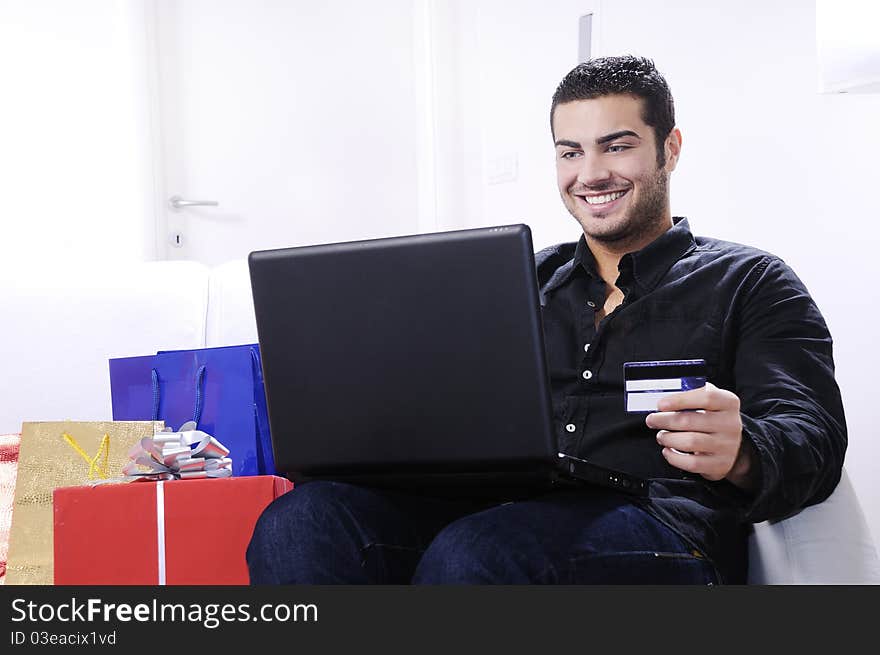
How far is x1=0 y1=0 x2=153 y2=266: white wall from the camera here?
10.3 ft

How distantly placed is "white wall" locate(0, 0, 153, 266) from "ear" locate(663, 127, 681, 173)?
1.98 m

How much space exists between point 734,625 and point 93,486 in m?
0.87

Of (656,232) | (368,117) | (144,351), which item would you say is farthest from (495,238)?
(368,117)

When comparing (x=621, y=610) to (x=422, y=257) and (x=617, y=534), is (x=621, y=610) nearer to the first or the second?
(x=617, y=534)

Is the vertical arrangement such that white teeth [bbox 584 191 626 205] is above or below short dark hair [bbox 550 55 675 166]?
below

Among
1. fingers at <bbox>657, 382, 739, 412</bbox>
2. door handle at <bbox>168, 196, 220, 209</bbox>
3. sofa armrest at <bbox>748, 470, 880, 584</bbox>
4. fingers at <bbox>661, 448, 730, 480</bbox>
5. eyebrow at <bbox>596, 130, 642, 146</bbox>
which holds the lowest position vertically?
sofa armrest at <bbox>748, 470, 880, 584</bbox>

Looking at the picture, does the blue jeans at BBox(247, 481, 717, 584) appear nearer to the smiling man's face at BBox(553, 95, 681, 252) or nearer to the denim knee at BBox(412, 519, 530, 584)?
the denim knee at BBox(412, 519, 530, 584)

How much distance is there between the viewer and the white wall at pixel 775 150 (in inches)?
84.2

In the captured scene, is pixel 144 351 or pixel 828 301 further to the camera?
pixel 828 301

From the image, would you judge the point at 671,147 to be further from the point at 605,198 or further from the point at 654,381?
the point at 654,381

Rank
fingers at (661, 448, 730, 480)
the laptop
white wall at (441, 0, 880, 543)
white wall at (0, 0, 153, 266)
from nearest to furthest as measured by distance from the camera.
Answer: the laptop → fingers at (661, 448, 730, 480) → white wall at (441, 0, 880, 543) → white wall at (0, 0, 153, 266)

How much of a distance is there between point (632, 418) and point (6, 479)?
0.98m

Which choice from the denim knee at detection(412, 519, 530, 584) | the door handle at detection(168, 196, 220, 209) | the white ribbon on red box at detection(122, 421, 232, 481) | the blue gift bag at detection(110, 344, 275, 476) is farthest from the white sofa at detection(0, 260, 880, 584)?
the door handle at detection(168, 196, 220, 209)

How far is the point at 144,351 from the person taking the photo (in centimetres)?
188
